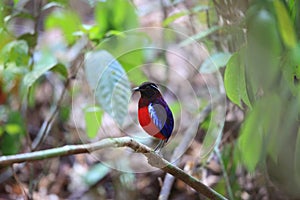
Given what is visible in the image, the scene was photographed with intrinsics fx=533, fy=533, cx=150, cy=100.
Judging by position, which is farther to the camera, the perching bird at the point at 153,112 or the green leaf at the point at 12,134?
the green leaf at the point at 12,134

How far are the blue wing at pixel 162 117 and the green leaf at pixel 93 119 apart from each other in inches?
15.5

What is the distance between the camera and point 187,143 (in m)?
1.16

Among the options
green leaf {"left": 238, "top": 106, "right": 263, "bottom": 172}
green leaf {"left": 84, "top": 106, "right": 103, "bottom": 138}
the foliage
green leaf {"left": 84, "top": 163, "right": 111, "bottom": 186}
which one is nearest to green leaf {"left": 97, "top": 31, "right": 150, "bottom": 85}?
the foliage

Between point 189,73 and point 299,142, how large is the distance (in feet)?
0.75

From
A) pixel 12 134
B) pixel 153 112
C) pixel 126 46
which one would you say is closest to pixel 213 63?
pixel 126 46

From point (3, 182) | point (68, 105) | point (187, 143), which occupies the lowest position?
point (3, 182)

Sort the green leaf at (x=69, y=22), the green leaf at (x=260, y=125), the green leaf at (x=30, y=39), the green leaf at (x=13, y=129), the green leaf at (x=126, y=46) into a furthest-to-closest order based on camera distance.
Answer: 1. the green leaf at (x=13, y=129)
2. the green leaf at (x=69, y=22)
3. the green leaf at (x=30, y=39)
4. the green leaf at (x=126, y=46)
5. the green leaf at (x=260, y=125)

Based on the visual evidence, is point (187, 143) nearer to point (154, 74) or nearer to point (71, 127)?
point (154, 74)

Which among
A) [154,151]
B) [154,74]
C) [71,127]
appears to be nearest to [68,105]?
[71,127]

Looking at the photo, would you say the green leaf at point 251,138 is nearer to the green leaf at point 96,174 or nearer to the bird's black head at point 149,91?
the bird's black head at point 149,91

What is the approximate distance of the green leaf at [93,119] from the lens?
47.3 inches

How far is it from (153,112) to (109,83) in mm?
354

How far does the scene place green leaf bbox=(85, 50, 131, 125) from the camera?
1.04 metres

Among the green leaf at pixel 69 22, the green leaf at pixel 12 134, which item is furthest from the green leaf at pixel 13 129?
the green leaf at pixel 69 22
